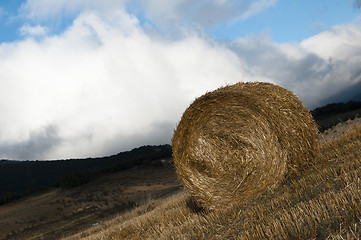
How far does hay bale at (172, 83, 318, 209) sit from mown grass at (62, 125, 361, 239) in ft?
1.11

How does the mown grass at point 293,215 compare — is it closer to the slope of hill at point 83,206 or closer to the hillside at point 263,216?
the hillside at point 263,216

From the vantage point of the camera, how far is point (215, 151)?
679 cm

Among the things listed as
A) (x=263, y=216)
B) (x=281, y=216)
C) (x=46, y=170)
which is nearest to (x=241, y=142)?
(x=263, y=216)

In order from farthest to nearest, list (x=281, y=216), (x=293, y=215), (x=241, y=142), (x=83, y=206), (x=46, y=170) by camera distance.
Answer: (x=46, y=170) < (x=83, y=206) < (x=241, y=142) < (x=281, y=216) < (x=293, y=215)

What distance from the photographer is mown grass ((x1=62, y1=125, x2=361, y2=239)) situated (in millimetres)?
3400

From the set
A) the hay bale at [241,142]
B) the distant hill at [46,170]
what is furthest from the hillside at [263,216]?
the distant hill at [46,170]

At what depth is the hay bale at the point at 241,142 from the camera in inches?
250

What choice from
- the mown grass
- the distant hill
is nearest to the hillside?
the mown grass

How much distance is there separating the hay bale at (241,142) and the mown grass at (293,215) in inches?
13.3

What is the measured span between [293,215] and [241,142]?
2929mm

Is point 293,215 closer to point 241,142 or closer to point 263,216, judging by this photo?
point 263,216

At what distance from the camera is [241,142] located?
21.6ft

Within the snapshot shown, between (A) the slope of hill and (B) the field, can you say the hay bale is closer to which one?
(B) the field

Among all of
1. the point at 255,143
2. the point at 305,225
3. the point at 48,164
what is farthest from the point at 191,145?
the point at 48,164
